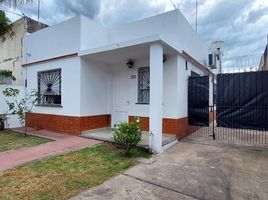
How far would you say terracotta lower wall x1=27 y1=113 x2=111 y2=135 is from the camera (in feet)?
27.8

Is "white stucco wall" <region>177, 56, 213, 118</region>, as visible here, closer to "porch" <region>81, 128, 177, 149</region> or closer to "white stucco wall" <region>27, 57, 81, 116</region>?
"porch" <region>81, 128, 177, 149</region>

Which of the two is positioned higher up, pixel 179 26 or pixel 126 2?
pixel 126 2

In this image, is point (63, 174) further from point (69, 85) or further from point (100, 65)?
point (100, 65)

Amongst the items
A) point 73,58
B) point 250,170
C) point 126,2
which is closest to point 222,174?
point 250,170

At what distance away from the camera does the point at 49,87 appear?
32.1 ft

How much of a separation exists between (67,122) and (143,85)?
3.55 metres

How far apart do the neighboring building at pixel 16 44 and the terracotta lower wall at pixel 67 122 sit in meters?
2.48

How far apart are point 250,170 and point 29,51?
10.8 meters

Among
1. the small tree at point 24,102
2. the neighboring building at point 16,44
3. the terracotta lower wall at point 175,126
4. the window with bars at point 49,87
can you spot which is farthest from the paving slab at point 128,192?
the neighboring building at point 16,44

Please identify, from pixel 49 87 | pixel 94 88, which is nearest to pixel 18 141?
pixel 49 87

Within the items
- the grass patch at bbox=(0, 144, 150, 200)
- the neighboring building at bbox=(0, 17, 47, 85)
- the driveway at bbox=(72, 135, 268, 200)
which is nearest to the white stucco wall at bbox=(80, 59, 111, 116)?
the grass patch at bbox=(0, 144, 150, 200)

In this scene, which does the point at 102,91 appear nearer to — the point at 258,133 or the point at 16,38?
the point at 16,38

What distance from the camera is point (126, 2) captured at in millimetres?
9781

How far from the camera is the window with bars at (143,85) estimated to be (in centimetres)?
861
